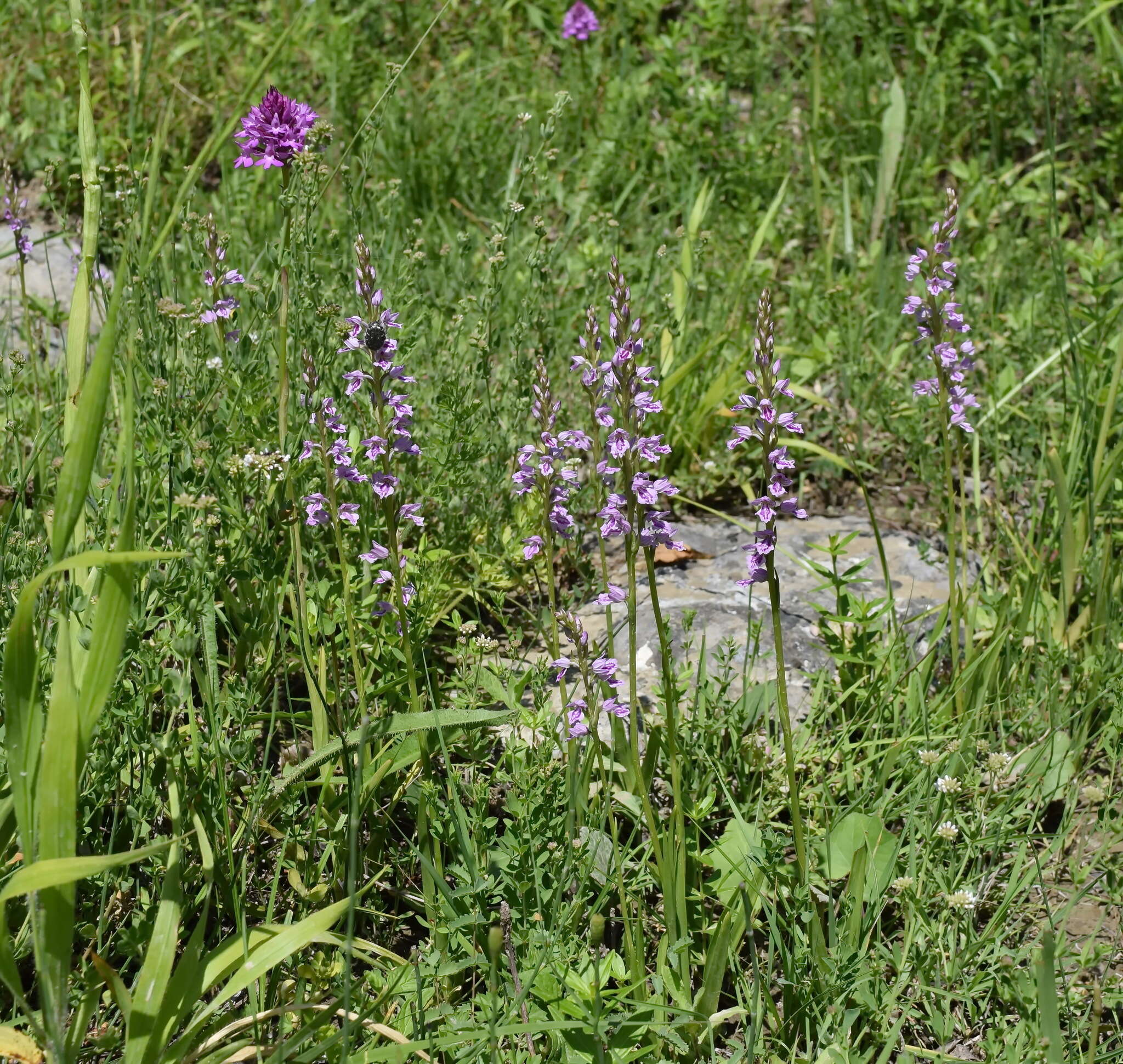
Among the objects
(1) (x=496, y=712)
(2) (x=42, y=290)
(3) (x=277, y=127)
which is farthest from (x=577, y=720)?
(2) (x=42, y=290)

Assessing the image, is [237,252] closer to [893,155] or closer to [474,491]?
[474,491]

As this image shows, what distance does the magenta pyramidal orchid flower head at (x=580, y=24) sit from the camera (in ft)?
17.5

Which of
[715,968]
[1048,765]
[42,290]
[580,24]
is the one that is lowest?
[715,968]

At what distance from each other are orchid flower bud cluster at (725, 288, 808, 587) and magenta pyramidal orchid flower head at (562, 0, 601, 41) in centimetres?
406

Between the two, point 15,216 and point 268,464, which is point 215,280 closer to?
point 268,464

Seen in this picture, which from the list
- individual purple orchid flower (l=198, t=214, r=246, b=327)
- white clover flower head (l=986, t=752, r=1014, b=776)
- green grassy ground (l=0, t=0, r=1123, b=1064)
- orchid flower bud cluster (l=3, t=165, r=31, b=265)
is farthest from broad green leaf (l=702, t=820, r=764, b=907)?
orchid flower bud cluster (l=3, t=165, r=31, b=265)

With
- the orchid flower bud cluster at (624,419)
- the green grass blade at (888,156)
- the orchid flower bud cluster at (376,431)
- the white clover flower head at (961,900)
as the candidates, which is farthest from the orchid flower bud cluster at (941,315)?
the green grass blade at (888,156)

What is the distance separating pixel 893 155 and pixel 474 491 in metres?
2.52

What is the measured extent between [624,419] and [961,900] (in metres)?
0.98

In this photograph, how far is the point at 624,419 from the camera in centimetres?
169

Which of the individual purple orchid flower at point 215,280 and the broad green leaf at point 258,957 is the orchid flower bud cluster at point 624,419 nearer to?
the broad green leaf at point 258,957

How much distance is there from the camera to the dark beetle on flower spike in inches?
73.8

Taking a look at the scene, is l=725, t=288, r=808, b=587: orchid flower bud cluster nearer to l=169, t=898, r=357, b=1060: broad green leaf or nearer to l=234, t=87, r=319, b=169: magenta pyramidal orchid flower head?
l=169, t=898, r=357, b=1060: broad green leaf

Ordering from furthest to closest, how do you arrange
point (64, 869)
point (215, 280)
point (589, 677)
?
point (215, 280) → point (589, 677) → point (64, 869)
